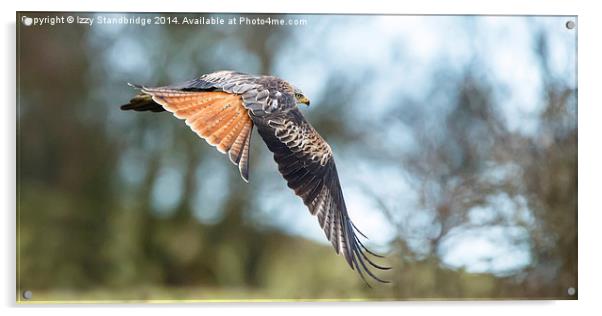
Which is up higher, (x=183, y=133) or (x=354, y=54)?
(x=354, y=54)

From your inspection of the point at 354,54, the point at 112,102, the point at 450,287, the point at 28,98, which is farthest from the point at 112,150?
the point at 450,287

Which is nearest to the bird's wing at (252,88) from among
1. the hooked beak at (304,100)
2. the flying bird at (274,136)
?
the flying bird at (274,136)

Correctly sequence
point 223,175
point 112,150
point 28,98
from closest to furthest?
point 28,98
point 112,150
point 223,175

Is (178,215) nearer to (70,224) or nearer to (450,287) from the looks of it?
(70,224)

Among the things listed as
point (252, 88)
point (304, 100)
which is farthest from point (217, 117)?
point (304, 100)

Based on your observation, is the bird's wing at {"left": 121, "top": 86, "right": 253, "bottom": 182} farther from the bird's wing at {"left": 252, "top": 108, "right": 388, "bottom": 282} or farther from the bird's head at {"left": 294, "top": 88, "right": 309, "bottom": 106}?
the bird's head at {"left": 294, "top": 88, "right": 309, "bottom": 106}

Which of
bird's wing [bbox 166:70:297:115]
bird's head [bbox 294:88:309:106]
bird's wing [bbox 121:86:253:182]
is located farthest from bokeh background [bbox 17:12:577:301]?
bird's wing [bbox 121:86:253:182]

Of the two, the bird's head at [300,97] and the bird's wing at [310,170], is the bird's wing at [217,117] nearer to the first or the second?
the bird's wing at [310,170]
